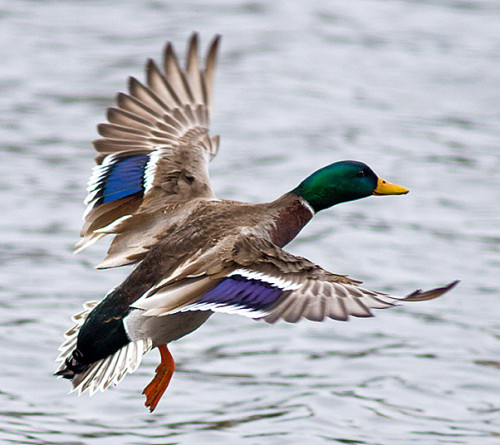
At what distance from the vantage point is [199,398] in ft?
24.3

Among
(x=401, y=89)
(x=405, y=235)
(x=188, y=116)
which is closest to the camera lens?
(x=188, y=116)

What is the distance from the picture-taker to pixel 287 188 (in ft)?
33.1

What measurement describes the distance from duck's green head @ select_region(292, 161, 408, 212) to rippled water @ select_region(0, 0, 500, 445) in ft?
5.27

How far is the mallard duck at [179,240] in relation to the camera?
5250mm

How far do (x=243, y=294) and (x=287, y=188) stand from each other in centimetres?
487

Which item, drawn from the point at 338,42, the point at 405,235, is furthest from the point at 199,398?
the point at 338,42

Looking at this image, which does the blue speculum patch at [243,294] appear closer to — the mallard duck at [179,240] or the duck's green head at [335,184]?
the mallard duck at [179,240]

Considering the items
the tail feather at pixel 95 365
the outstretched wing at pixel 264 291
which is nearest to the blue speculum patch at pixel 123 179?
the tail feather at pixel 95 365

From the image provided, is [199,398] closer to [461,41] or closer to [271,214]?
[271,214]

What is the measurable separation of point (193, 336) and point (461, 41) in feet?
19.9

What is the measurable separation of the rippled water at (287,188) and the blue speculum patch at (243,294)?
1845 mm

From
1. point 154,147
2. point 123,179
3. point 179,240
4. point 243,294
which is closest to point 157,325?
point 179,240

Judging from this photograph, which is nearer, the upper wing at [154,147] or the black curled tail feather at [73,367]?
the black curled tail feather at [73,367]

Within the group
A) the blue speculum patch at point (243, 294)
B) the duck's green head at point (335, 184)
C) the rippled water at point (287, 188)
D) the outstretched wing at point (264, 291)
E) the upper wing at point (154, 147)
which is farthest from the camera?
the rippled water at point (287, 188)
